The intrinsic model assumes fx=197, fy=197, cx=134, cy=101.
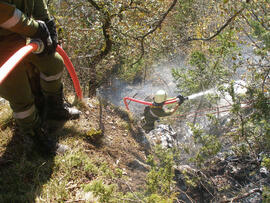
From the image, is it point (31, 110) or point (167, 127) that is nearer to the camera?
point (31, 110)

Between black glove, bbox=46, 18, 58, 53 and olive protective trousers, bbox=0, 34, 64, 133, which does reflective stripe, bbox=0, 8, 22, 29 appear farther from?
black glove, bbox=46, 18, 58, 53

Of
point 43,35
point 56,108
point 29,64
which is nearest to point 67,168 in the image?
point 56,108

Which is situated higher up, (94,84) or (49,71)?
(49,71)

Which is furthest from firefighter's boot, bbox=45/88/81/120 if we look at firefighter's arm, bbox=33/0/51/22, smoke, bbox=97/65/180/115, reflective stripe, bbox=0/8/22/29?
smoke, bbox=97/65/180/115

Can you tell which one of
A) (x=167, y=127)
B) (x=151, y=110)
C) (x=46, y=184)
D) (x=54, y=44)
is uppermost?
(x=54, y=44)

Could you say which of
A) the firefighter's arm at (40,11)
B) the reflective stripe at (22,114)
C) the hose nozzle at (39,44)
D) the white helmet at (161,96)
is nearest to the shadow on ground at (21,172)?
the reflective stripe at (22,114)

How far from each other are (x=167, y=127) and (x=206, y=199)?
4.29m

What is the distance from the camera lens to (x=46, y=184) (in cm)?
187

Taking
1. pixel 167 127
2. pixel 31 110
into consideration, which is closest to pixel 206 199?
pixel 31 110

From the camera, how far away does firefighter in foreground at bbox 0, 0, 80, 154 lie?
1.62 metres

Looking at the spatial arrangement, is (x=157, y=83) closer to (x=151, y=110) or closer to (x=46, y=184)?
(x=151, y=110)

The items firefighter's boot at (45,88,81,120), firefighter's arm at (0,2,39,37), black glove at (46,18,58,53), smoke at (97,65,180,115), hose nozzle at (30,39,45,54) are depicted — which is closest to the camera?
firefighter's arm at (0,2,39,37)

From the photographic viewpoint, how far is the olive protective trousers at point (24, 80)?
1.79 meters

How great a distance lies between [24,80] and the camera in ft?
6.21
